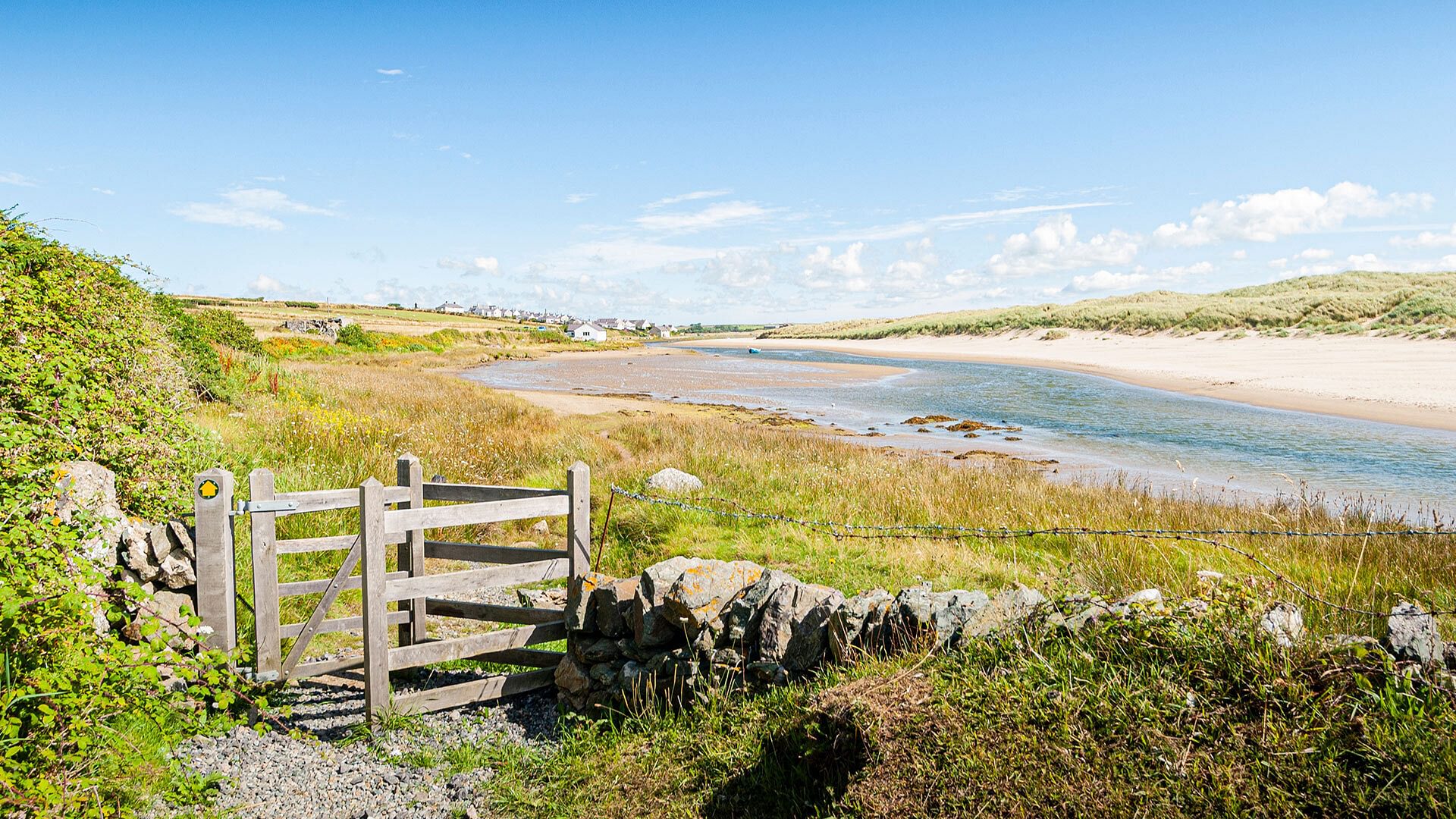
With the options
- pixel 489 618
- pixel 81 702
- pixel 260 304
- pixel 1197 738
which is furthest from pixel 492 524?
pixel 260 304

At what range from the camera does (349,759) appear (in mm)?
5418

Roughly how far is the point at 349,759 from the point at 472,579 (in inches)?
57.4

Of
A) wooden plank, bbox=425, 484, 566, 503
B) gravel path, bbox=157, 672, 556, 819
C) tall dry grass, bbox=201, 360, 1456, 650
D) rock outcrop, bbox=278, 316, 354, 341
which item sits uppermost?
rock outcrop, bbox=278, 316, 354, 341

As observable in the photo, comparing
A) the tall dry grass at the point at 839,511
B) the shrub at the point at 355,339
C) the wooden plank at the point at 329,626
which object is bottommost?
the wooden plank at the point at 329,626

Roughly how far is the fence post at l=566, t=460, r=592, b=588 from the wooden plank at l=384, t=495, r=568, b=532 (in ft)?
0.53

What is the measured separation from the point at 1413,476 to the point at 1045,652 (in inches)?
641

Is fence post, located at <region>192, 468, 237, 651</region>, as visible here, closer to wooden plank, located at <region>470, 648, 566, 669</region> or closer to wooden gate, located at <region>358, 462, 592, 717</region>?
wooden gate, located at <region>358, 462, 592, 717</region>

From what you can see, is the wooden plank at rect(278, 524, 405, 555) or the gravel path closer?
the gravel path

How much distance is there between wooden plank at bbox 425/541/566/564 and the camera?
738 cm

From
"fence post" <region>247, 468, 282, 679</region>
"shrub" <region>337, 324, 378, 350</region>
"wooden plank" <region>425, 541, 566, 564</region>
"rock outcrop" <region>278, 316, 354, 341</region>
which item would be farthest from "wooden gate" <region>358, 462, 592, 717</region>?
"rock outcrop" <region>278, 316, 354, 341</region>

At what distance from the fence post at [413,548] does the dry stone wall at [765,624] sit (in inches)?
63.1

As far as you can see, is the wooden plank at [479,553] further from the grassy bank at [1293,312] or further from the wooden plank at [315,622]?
the grassy bank at [1293,312]

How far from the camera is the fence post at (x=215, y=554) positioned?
5.95 metres

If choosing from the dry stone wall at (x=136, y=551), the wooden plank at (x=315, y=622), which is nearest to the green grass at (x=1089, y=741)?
the wooden plank at (x=315, y=622)
